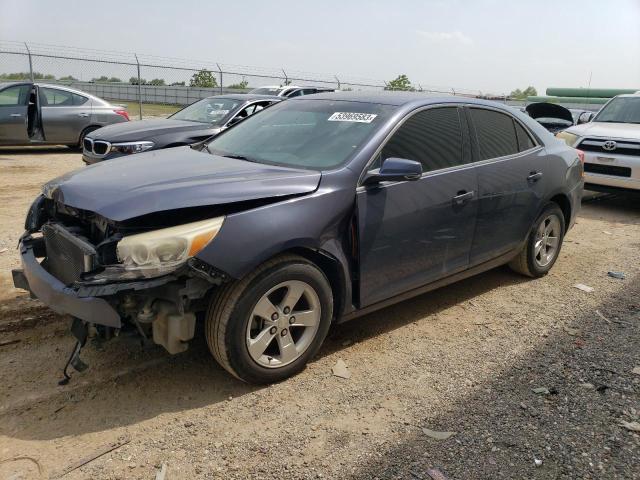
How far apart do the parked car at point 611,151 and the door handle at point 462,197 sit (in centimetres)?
568

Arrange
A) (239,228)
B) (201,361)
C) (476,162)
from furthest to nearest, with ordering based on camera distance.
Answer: (476,162)
(201,361)
(239,228)

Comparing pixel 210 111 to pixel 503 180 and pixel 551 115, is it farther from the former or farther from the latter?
pixel 551 115

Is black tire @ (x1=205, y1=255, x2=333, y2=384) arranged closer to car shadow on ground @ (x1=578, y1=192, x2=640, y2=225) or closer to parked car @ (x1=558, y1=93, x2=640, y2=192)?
car shadow on ground @ (x1=578, y1=192, x2=640, y2=225)

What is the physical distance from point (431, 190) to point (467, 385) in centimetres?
130

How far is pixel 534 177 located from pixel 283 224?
2725 mm

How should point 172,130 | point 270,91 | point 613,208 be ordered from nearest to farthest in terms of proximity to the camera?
1. point 172,130
2. point 613,208
3. point 270,91

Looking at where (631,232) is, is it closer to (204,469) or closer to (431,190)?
(431,190)

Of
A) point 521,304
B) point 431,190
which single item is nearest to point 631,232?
point 521,304

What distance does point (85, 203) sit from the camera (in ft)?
9.55

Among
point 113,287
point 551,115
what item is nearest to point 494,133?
point 113,287

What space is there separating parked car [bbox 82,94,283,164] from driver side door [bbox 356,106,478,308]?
4129 mm

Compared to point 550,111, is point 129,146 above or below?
below

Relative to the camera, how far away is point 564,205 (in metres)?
5.29

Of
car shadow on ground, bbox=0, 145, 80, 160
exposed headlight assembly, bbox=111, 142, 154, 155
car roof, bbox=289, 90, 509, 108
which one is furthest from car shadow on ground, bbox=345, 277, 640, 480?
car shadow on ground, bbox=0, 145, 80, 160
